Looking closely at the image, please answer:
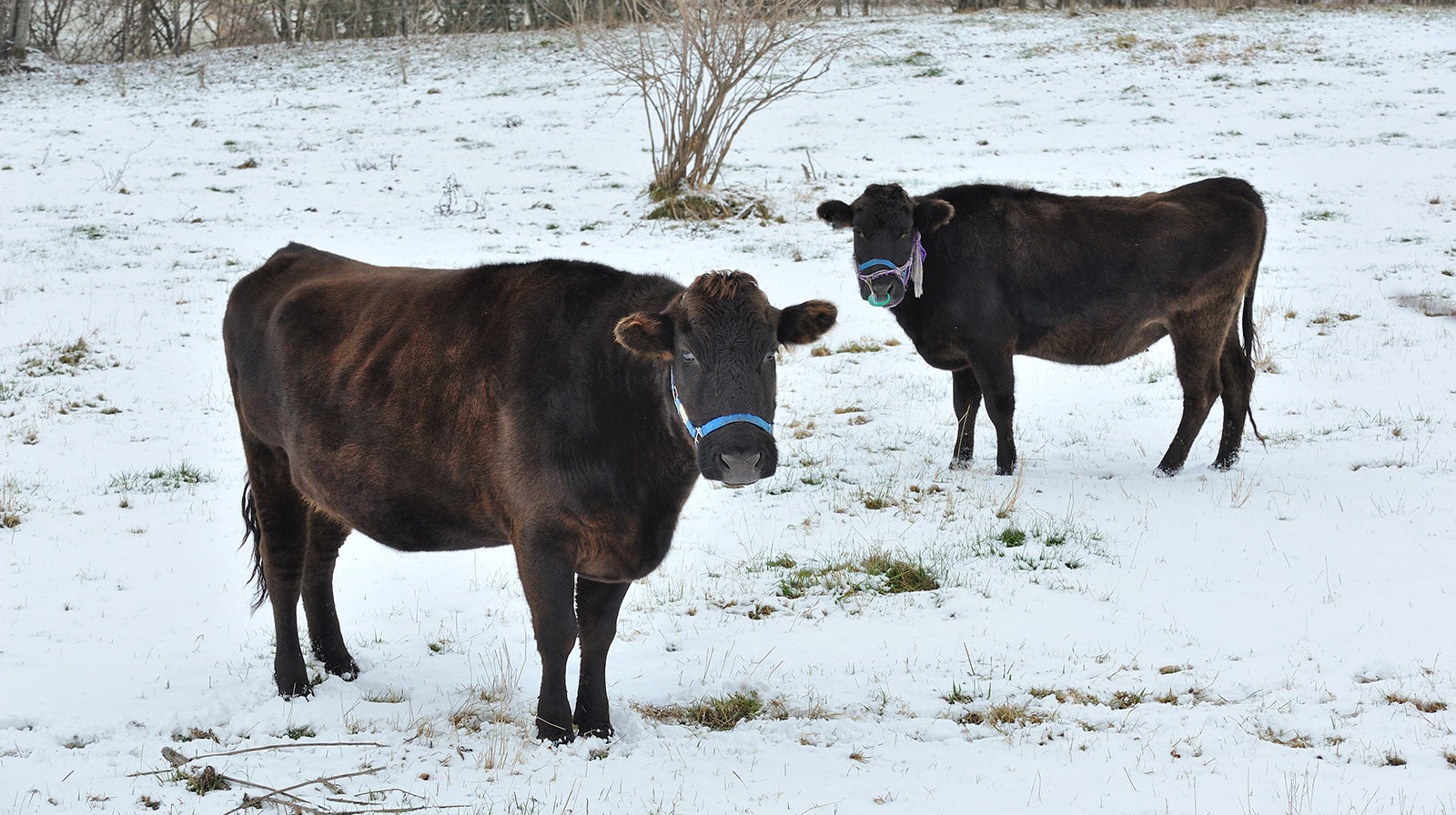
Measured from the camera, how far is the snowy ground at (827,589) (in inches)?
169

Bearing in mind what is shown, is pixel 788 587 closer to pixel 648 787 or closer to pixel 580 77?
pixel 648 787

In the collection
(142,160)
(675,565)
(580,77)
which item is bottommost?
(675,565)

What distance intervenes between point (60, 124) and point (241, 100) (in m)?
4.11

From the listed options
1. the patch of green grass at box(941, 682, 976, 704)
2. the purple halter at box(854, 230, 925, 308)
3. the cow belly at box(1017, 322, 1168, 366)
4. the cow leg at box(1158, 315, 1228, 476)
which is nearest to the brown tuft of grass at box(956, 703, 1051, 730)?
the patch of green grass at box(941, 682, 976, 704)

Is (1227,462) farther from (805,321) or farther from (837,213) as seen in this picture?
(805,321)

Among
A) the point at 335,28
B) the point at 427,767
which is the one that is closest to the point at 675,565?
the point at 427,767

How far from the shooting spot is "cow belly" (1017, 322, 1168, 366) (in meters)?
8.48


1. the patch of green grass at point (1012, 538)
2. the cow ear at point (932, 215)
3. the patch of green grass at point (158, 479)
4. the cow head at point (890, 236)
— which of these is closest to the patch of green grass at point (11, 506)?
the patch of green grass at point (158, 479)

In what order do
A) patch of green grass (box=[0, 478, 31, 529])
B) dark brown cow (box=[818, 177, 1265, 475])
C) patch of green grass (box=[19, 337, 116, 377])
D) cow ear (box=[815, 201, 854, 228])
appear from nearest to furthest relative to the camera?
patch of green grass (box=[0, 478, 31, 529])
dark brown cow (box=[818, 177, 1265, 475])
cow ear (box=[815, 201, 854, 228])
patch of green grass (box=[19, 337, 116, 377])

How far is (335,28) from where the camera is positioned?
36.6 metres

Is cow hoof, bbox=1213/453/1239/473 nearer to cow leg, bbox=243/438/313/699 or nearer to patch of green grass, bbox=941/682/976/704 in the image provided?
patch of green grass, bbox=941/682/976/704

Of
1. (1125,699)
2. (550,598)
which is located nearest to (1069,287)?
(1125,699)

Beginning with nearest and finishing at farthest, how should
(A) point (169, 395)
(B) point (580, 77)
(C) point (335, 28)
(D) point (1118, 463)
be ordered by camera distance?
(D) point (1118, 463) < (A) point (169, 395) < (B) point (580, 77) < (C) point (335, 28)

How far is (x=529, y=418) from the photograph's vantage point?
14.1 ft
